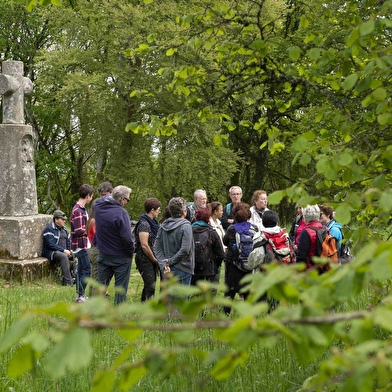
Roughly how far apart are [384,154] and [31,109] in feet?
97.2

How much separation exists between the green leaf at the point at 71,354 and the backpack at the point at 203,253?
6421 millimetres

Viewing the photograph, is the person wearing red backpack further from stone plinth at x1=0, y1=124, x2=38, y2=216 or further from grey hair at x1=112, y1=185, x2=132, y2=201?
stone plinth at x1=0, y1=124, x2=38, y2=216

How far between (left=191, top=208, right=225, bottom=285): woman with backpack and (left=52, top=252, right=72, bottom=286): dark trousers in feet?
12.7

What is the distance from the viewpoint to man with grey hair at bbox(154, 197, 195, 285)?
700 centimetres

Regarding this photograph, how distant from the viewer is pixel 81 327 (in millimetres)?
1142

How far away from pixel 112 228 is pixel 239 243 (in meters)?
1.53

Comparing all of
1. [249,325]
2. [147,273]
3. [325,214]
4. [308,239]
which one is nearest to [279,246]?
[308,239]

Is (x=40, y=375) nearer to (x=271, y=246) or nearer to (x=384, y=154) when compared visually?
(x=384, y=154)

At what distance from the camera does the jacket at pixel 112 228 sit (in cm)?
704

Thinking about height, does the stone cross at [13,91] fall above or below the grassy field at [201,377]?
above

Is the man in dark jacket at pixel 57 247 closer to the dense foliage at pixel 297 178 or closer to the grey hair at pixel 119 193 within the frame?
the grey hair at pixel 119 193

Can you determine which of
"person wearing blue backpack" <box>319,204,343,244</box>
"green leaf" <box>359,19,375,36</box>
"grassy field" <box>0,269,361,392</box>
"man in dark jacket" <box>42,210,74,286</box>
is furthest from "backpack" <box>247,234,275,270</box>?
"man in dark jacket" <box>42,210,74,286</box>

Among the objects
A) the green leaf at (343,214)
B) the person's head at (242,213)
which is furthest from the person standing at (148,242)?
the green leaf at (343,214)

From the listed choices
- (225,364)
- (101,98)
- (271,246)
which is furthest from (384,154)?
(101,98)
